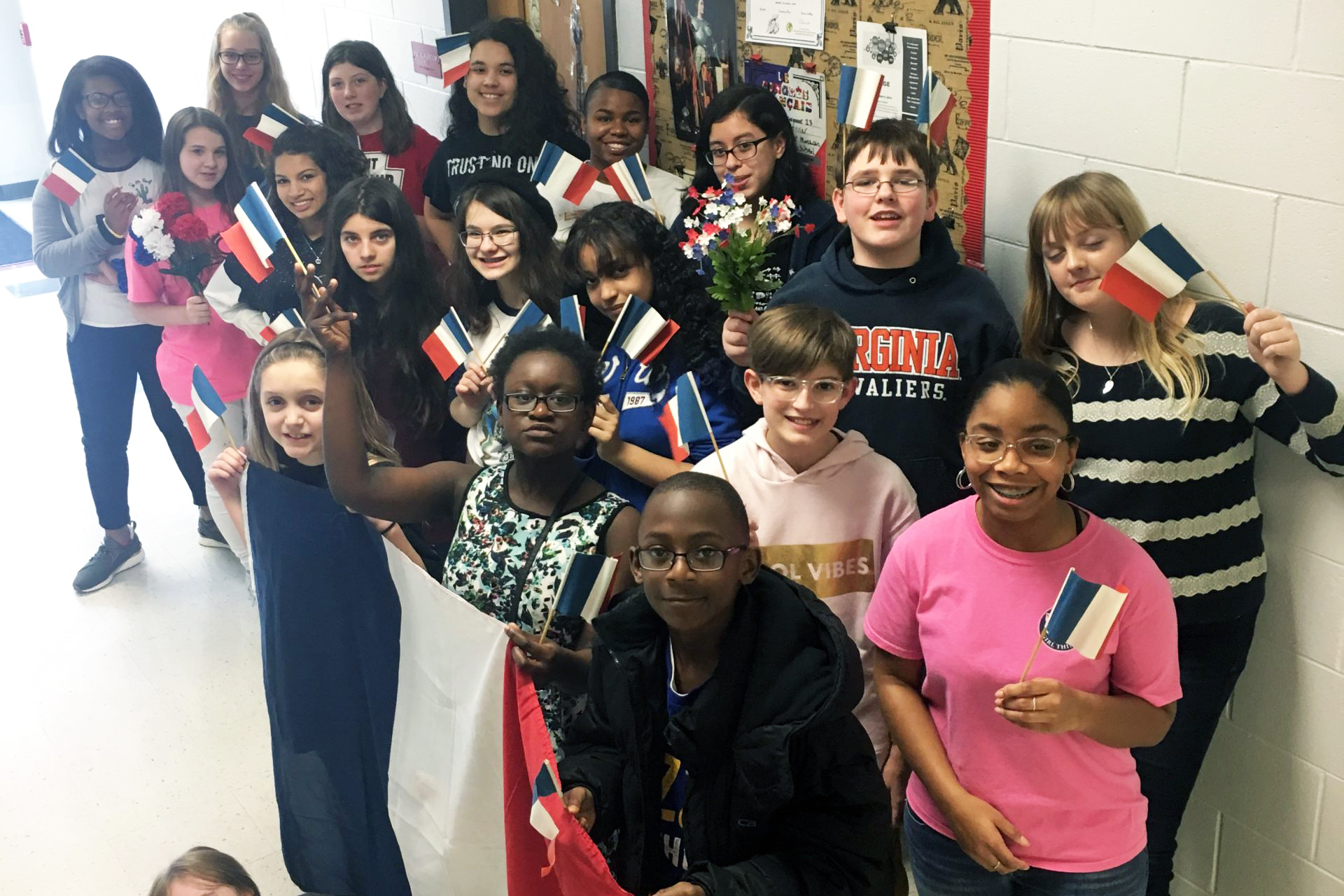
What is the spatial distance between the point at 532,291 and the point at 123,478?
2.39 m

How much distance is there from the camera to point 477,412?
10.3 ft

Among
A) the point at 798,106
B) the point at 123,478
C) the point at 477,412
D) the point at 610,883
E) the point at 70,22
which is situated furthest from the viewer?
the point at 70,22

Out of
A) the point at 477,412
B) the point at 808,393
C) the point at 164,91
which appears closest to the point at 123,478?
the point at 164,91

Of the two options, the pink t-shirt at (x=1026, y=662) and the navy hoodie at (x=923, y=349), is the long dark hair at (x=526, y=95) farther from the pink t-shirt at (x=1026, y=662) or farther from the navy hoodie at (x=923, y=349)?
the pink t-shirt at (x=1026, y=662)

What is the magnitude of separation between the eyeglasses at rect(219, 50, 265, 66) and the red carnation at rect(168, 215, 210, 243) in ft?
1.93

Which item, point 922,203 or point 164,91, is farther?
point 164,91

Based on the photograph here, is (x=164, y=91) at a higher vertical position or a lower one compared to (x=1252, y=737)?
higher

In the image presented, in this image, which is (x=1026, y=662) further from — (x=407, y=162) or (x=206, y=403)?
(x=407, y=162)

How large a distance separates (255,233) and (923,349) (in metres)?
1.54

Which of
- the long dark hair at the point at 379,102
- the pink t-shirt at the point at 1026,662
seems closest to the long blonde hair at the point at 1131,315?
the pink t-shirt at the point at 1026,662

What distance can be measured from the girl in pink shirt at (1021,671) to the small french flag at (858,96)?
95cm

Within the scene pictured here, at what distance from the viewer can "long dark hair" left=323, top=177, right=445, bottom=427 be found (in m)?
3.37

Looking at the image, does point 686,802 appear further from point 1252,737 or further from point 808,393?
point 1252,737

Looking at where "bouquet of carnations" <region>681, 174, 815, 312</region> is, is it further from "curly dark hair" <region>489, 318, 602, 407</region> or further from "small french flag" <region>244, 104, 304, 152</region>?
"small french flag" <region>244, 104, 304, 152</region>
